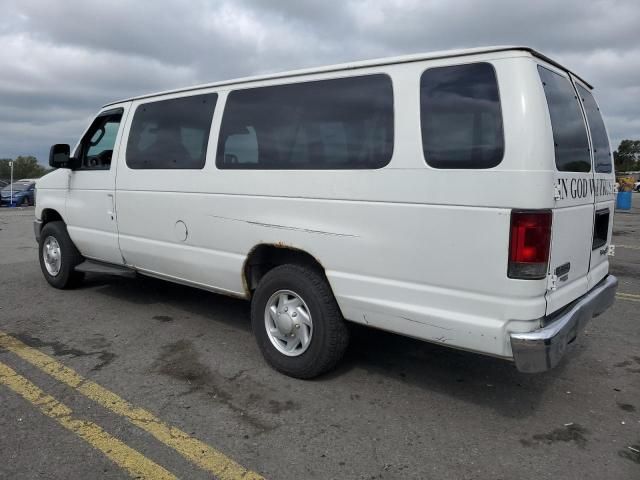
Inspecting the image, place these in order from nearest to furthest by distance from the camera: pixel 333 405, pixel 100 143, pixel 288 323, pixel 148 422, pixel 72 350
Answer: pixel 148 422, pixel 333 405, pixel 288 323, pixel 72 350, pixel 100 143

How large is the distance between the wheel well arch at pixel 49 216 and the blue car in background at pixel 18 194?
23.3m

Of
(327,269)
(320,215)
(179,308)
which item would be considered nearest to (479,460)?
(327,269)

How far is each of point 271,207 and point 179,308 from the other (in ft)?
7.68

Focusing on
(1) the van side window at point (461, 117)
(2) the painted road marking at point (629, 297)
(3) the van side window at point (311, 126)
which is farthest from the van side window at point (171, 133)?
(2) the painted road marking at point (629, 297)

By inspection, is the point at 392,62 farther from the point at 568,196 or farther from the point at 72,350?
the point at 72,350

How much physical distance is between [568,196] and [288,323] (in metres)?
2.02

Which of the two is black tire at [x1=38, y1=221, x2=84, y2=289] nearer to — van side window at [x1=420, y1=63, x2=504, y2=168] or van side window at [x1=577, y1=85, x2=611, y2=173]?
van side window at [x1=420, y1=63, x2=504, y2=168]

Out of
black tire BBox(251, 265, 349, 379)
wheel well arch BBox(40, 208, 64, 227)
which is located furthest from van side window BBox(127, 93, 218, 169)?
wheel well arch BBox(40, 208, 64, 227)

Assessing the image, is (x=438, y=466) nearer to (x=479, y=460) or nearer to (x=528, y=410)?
(x=479, y=460)

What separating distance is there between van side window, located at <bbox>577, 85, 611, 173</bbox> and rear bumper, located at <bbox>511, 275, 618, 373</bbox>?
1157 millimetres

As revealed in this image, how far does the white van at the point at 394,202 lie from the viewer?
288 cm

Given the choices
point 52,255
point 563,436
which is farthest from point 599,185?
point 52,255

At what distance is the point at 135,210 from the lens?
507 cm

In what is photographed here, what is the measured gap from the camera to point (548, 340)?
2.84m
